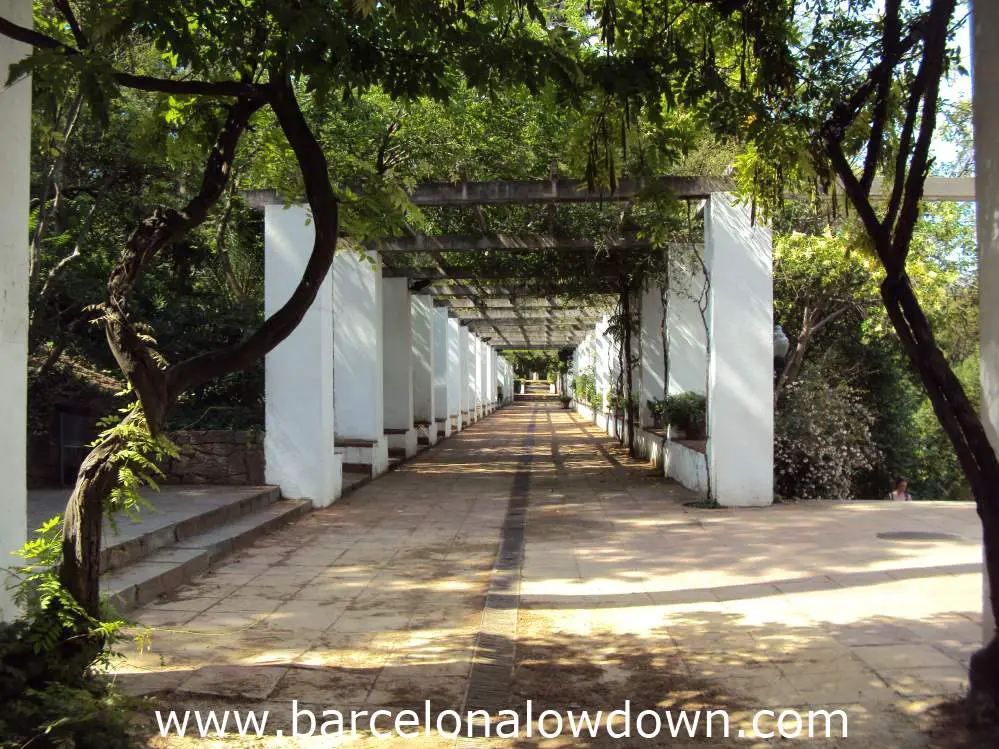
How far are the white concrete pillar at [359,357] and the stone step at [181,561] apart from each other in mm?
4898

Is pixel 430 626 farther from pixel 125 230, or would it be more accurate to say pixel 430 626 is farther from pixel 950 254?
pixel 950 254

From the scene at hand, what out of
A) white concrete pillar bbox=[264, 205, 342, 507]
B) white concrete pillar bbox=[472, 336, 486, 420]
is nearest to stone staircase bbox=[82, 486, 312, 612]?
white concrete pillar bbox=[264, 205, 342, 507]

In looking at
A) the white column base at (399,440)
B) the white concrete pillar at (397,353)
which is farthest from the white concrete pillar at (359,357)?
the white concrete pillar at (397,353)

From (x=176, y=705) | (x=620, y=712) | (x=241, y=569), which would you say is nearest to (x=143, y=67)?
(x=241, y=569)

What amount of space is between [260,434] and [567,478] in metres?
5.30

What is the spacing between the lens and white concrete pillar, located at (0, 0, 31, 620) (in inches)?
136

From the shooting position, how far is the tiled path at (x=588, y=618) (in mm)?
4059

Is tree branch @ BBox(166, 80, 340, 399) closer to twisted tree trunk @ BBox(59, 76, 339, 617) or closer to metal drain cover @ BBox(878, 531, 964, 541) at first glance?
twisted tree trunk @ BBox(59, 76, 339, 617)

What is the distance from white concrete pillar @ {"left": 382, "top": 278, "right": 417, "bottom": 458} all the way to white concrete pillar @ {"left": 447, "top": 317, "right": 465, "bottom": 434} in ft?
21.4

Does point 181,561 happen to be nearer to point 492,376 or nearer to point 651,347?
point 651,347

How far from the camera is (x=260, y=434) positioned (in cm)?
1045

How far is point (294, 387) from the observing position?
410 inches

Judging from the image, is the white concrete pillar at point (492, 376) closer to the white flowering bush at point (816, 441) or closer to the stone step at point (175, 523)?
the white flowering bush at point (816, 441)

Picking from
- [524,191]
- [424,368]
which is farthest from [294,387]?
[424,368]
